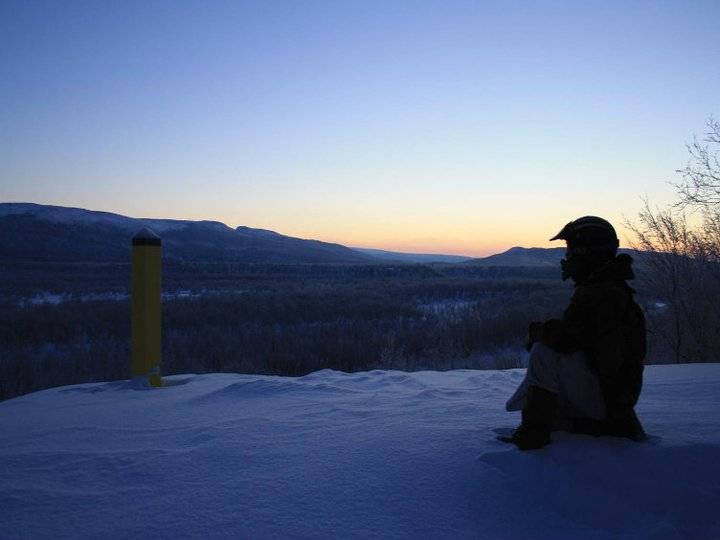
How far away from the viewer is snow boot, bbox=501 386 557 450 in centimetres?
276

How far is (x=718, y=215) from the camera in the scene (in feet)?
32.0

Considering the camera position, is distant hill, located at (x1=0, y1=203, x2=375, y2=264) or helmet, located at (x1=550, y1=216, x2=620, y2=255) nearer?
helmet, located at (x1=550, y1=216, x2=620, y2=255)

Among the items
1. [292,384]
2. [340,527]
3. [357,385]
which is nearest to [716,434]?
[340,527]

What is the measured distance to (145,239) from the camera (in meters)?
5.60

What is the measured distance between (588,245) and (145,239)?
441 cm

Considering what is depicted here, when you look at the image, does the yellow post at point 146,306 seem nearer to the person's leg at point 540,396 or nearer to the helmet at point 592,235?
the person's leg at point 540,396

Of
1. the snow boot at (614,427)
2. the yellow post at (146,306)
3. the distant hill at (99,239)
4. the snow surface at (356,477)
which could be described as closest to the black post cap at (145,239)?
the yellow post at (146,306)

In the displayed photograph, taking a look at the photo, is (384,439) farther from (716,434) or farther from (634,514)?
(716,434)

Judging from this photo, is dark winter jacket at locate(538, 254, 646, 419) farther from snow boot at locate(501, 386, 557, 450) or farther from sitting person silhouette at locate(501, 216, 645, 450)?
snow boot at locate(501, 386, 557, 450)

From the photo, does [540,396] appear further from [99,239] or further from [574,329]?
[99,239]

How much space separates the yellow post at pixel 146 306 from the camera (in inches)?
218

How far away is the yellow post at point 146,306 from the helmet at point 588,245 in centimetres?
422

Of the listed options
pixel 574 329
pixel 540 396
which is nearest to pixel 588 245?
pixel 574 329

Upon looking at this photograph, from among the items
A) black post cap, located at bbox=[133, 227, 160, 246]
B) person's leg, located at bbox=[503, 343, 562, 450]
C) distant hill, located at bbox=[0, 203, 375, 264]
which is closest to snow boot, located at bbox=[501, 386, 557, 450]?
person's leg, located at bbox=[503, 343, 562, 450]
